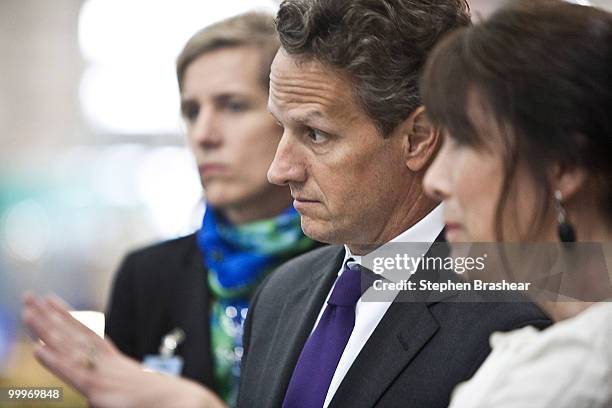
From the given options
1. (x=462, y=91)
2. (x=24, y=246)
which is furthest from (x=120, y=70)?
(x=462, y=91)

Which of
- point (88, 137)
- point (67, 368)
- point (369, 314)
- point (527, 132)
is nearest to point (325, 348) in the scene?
point (369, 314)

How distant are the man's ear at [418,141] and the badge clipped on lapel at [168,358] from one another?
1.58 meters

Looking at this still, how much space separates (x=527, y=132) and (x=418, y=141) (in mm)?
563

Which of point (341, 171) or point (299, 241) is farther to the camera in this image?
point (299, 241)

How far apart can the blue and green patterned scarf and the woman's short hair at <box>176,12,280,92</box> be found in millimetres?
510

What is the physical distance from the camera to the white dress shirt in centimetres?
200

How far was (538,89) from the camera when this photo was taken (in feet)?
4.89

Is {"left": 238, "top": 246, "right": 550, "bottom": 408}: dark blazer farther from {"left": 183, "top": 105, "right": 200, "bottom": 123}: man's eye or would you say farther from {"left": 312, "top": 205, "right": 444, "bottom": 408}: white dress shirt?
{"left": 183, "top": 105, "right": 200, "bottom": 123}: man's eye

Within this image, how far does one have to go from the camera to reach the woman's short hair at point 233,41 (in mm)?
3436

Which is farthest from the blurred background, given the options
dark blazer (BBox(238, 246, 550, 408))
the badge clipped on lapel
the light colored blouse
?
the light colored blouse

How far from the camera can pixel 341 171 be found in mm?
2033

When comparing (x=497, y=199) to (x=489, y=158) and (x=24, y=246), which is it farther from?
(x=24, y=246)

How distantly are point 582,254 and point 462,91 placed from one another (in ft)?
1.08

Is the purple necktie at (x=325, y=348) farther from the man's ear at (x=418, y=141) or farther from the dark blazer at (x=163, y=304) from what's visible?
the dark blazer at (x=163, y=304)
